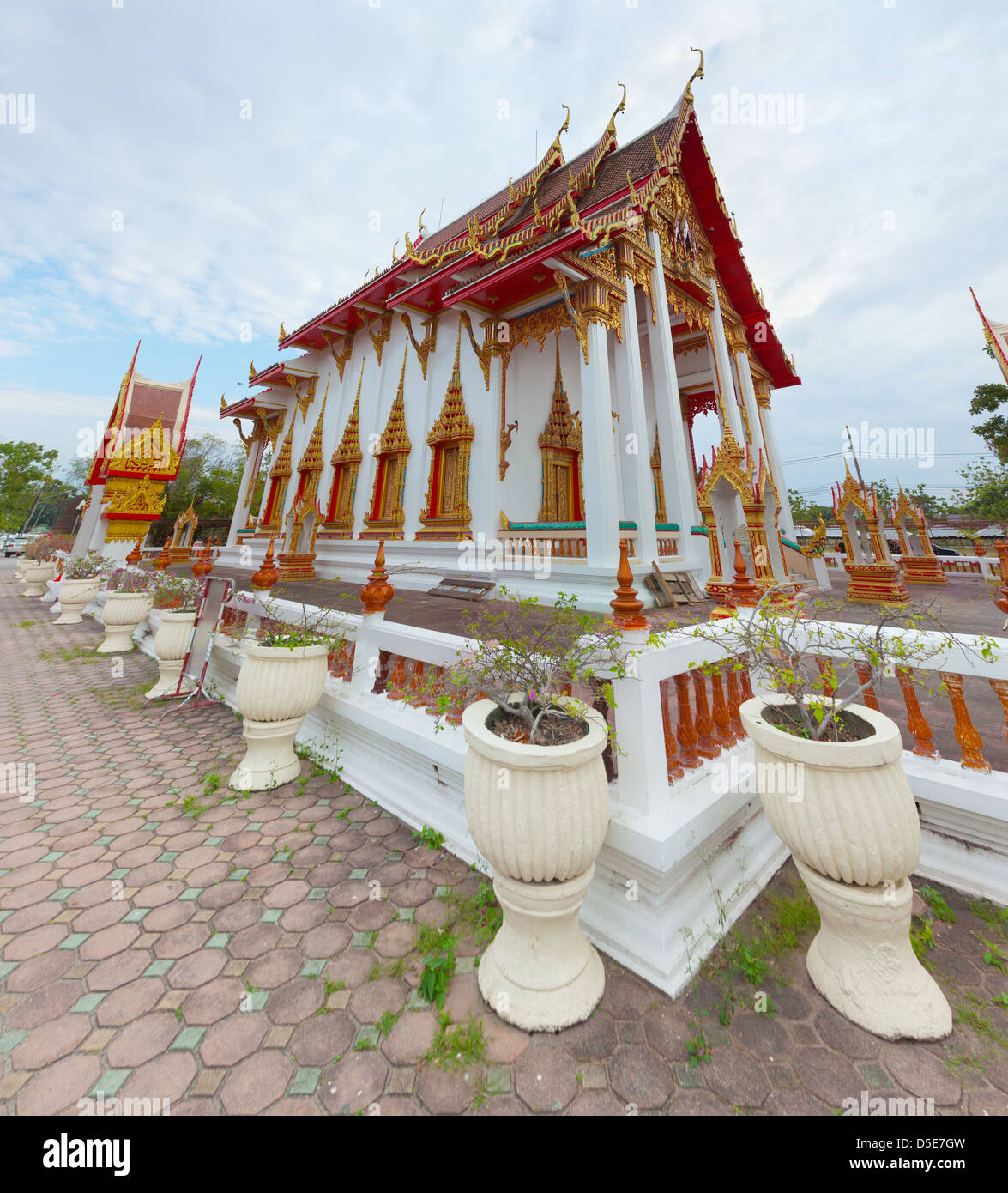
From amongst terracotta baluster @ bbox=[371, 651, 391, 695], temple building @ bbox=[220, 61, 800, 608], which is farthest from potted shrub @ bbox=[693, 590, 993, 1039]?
temple building @ bbox=[220, 61, 800, 608]

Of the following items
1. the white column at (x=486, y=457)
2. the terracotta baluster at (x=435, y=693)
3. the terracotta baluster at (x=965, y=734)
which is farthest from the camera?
the white column at (x=486, y=457)

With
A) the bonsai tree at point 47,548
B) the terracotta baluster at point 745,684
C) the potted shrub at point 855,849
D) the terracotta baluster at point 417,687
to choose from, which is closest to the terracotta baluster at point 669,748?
the potted shrub at point 855,849

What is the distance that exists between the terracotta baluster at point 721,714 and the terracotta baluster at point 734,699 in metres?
0.09

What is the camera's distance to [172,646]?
533cm

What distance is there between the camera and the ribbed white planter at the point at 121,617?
25.5 ft

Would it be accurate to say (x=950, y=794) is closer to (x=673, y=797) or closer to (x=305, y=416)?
(x=673, y=797)

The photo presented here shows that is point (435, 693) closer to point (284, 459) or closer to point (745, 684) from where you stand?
point (745, 684)

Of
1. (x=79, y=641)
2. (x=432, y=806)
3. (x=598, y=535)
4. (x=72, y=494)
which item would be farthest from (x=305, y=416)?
(x=72, y=494)

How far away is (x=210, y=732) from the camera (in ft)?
13.9

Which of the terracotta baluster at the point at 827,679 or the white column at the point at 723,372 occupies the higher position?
the white column at the point at 723,372

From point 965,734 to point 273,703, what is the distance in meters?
4.14

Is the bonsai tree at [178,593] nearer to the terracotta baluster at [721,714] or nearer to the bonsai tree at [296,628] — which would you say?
the bonsai tree at [296,628]

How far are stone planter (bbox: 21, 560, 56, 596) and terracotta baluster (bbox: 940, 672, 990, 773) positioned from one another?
2216 cm

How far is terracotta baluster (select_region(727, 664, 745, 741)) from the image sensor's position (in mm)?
2748
